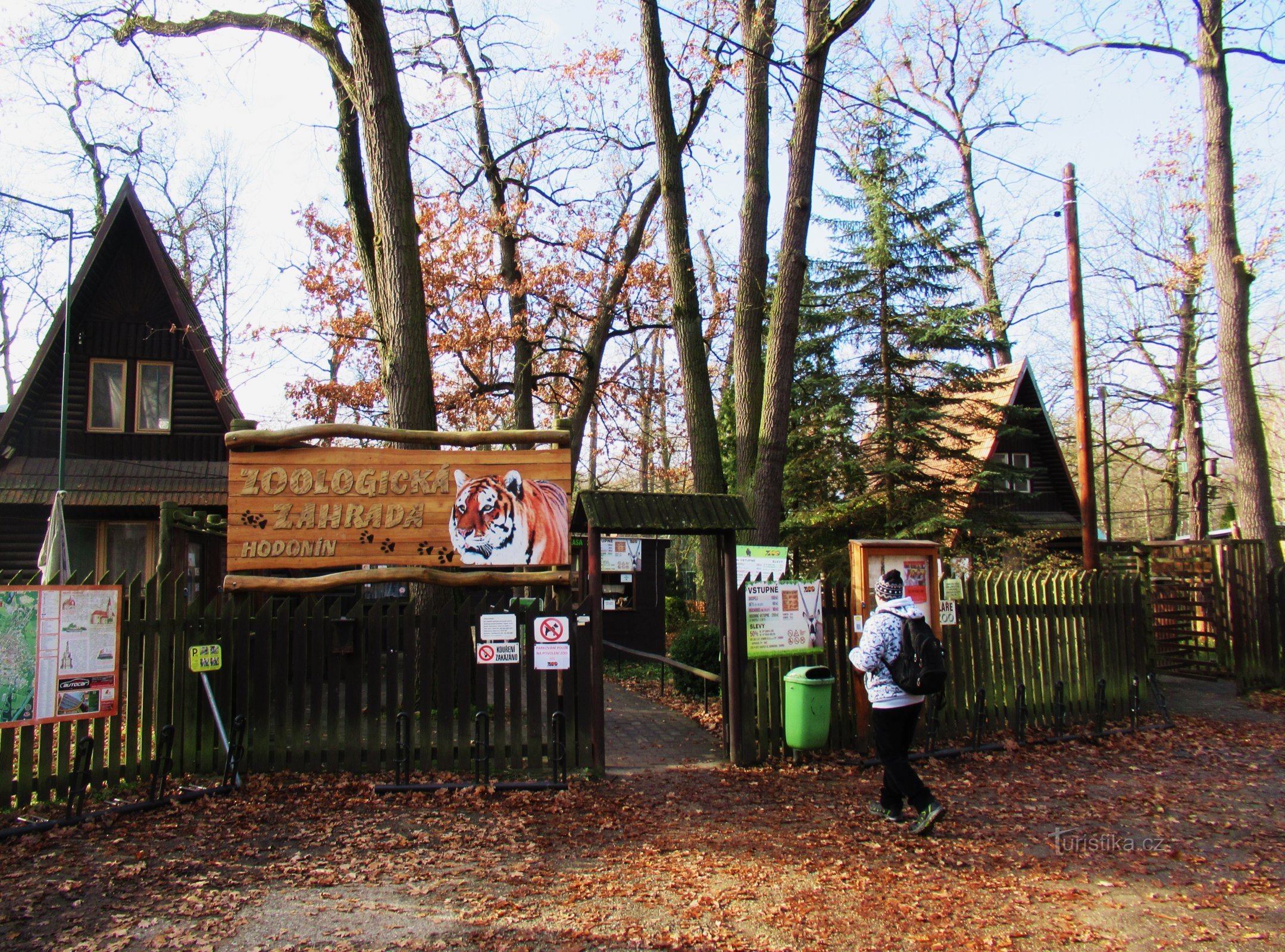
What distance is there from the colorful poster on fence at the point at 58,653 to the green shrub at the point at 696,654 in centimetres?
757

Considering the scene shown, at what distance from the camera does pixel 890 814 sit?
23.1ft

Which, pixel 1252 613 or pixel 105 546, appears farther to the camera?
pixel 105 546

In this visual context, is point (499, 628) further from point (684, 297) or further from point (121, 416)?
point (121, 416)

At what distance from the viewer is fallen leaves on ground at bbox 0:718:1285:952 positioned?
4910mm

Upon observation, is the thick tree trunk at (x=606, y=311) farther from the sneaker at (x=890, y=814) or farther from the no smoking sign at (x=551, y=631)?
the sneaker at (x=890, y=814)

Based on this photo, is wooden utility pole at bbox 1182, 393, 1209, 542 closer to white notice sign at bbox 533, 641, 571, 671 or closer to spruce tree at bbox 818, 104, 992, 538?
spruce tree at bbox 818, 104, 992, 538

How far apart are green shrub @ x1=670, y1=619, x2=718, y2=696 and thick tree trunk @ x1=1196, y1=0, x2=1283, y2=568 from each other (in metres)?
10.5

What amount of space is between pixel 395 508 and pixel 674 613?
16477 millimetres

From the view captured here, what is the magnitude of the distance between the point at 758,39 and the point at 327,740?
11220 millimetres

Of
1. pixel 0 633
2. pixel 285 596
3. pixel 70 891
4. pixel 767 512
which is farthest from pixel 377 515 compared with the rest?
pixel 767 512

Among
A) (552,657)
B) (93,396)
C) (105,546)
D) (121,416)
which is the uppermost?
(93,396)

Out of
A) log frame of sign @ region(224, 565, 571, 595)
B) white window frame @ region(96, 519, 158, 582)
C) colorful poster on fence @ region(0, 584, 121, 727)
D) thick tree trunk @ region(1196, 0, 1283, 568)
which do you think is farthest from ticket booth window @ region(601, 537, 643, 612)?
colorful poster on fence @ region(0, 584, 121, 727)

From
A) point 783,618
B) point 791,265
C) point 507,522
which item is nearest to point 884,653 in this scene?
point 783,618

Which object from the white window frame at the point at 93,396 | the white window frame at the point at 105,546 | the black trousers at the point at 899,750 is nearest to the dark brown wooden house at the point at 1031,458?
the black trousers at the point at 899,750
